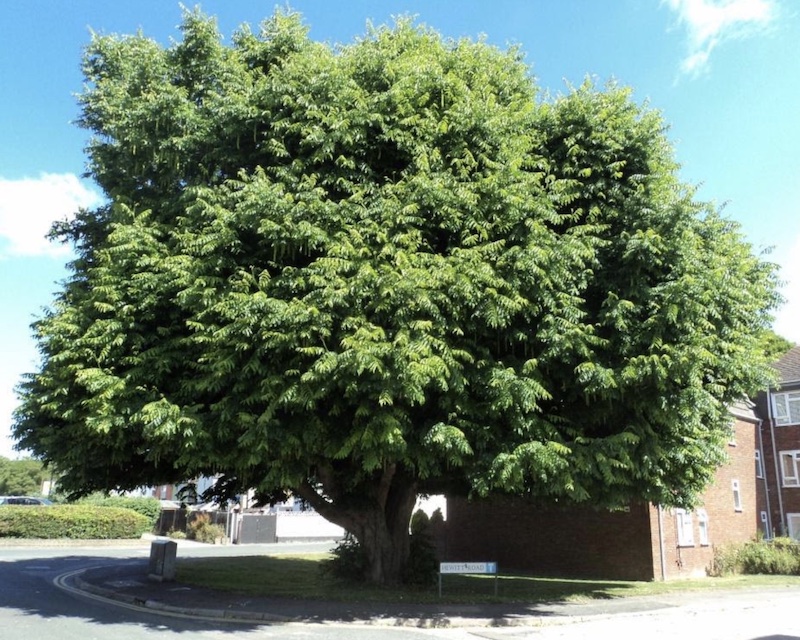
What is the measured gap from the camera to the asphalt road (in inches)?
424

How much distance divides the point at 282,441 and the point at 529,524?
1574cm

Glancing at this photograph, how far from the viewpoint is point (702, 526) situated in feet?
75.9

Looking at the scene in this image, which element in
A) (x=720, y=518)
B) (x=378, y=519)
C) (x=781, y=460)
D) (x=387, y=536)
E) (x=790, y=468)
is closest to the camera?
(x=378, y=519)

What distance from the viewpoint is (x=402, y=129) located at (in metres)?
13.2

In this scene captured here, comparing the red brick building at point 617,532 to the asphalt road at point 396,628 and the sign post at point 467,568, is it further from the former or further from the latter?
the asphalt road at point 396,628

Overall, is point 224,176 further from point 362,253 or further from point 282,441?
point 282,441

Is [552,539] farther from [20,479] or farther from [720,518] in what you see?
[20,479]

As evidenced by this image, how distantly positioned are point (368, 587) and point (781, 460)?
23.0 m

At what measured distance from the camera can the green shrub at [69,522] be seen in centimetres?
2950

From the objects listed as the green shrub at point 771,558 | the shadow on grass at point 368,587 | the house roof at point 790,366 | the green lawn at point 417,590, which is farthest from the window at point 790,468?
the shadow on grass at point 368,587

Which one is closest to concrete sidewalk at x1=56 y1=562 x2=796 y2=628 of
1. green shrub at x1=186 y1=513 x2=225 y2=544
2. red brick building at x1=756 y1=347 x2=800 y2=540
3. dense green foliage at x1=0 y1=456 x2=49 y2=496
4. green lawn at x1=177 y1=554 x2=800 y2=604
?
green lawn at x1=177 y1=554 x2=800 y2=604

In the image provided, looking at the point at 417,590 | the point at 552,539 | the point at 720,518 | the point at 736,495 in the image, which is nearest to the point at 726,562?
the point at 720,518

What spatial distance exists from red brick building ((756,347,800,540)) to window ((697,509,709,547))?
277 inches

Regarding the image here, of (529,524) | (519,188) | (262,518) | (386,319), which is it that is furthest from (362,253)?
(262,518)
